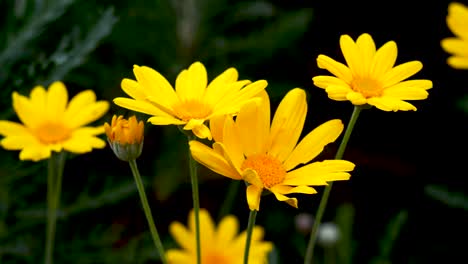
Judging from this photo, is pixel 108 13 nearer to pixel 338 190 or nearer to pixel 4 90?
pixel 4 90

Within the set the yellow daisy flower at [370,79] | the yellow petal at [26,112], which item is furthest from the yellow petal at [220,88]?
the yellow petal at [26,112]

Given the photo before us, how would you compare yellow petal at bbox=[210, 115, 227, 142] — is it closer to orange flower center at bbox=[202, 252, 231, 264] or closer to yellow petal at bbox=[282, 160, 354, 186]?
yellow petal at bbox=[282, 160, 354, 186]

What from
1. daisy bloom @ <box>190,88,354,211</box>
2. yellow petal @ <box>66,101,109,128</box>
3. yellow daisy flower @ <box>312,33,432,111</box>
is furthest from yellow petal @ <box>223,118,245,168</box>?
yellow petal @ <box>66,101,109,128</box>

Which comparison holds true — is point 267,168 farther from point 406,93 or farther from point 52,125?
point 52,125

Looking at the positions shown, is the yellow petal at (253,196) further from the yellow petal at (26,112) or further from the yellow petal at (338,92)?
the yellow petal at (26,112)

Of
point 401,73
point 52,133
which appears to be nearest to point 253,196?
point 401,73

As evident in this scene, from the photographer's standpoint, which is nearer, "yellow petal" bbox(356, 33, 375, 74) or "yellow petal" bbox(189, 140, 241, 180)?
"yellow petal" bbox(189, 140, 241, 180)
